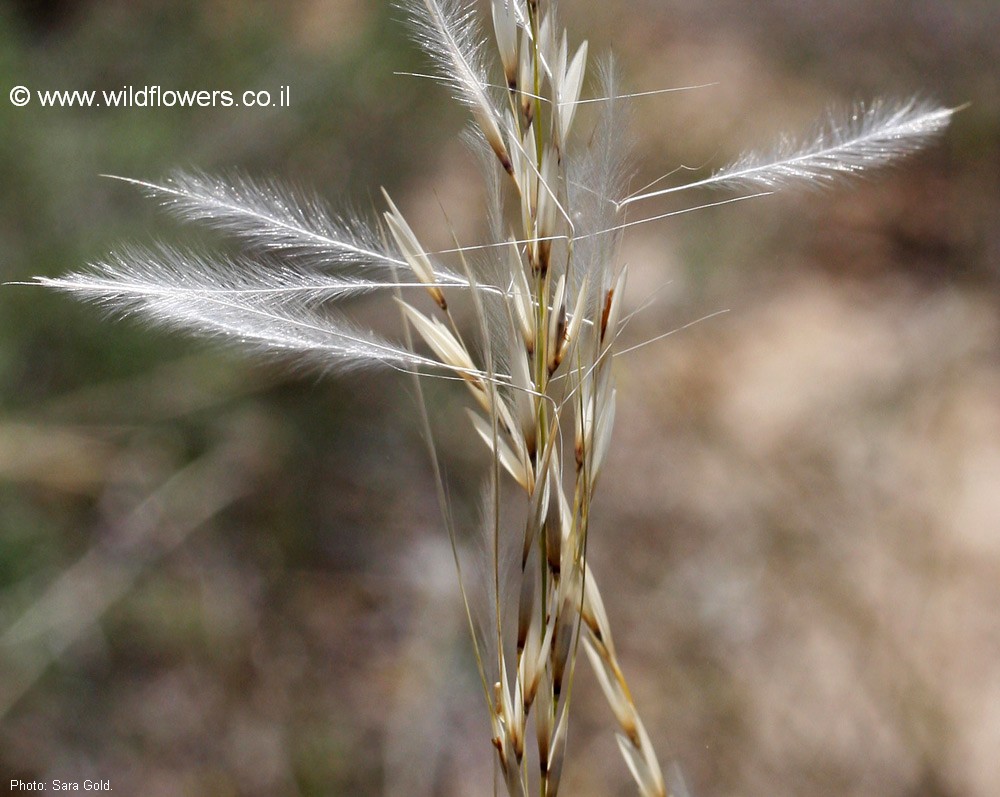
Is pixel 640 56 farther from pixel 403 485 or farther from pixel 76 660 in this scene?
pixel 76 660

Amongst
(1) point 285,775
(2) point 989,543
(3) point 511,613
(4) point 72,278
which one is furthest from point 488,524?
(2) point 989,543
